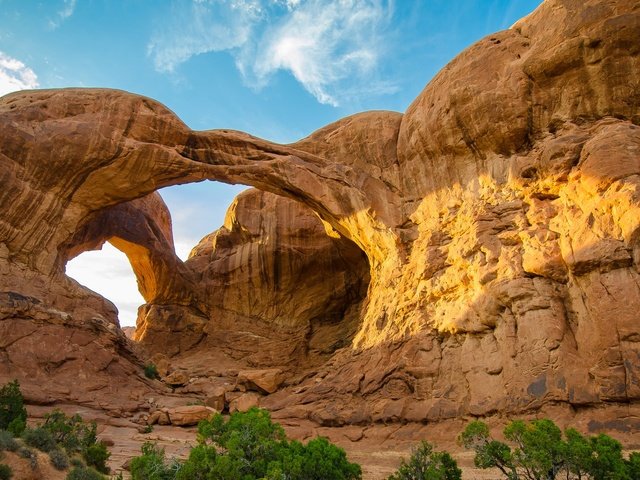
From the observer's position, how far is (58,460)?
958cm

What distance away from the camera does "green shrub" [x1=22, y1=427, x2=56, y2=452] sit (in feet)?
33.3

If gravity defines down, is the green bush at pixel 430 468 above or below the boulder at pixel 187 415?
above

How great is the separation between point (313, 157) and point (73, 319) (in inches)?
516

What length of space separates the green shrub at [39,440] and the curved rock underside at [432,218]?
7760 mm

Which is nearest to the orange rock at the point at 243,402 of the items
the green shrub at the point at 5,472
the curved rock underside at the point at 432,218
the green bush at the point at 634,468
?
the curved rock underside at the point at 432,218

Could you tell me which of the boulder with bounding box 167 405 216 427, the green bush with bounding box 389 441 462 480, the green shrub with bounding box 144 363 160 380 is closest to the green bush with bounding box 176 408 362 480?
the green bush with bounding box 389 441 462 480

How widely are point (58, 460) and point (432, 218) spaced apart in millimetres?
14958

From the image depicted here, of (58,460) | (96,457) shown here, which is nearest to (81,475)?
(58,460)

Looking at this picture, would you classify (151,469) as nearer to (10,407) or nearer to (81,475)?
(81,475)

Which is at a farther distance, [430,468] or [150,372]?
[150,372]

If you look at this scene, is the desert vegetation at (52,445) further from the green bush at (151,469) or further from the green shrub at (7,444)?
the green bush at (151,469)

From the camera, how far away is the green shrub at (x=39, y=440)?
10141 mm

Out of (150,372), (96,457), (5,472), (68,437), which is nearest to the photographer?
(5,472)

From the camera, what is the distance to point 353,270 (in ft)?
95.3
